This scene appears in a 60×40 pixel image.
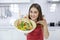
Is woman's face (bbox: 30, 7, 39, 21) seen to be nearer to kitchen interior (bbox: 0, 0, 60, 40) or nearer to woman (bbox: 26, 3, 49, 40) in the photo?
woman (bbox: 26, 3, 49, 40)

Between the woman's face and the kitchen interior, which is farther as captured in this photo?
the kitchen interior

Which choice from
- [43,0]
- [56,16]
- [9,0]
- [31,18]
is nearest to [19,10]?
[9,0]

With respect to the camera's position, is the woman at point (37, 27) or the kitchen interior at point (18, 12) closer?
the woman at point (37, 27)

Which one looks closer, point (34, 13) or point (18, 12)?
point (34, 13)

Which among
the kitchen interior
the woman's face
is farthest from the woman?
the kitchen interior

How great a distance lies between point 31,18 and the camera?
1539 mm

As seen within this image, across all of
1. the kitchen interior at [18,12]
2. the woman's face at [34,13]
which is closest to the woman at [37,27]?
the woman's face at [34,13]

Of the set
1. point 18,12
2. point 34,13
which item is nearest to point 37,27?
point 34,13

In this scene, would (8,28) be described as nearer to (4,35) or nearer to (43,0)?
(4,35)

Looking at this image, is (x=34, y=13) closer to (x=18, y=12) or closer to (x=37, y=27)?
(x=37, y=27)

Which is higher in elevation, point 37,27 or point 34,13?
point 34,13

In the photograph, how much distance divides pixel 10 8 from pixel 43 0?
725 mm

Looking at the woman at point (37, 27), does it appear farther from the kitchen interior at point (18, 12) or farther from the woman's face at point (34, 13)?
the kitchen interior at point (18, 12)

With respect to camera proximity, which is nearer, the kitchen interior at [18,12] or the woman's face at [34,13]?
the woman's face at [34,13]
